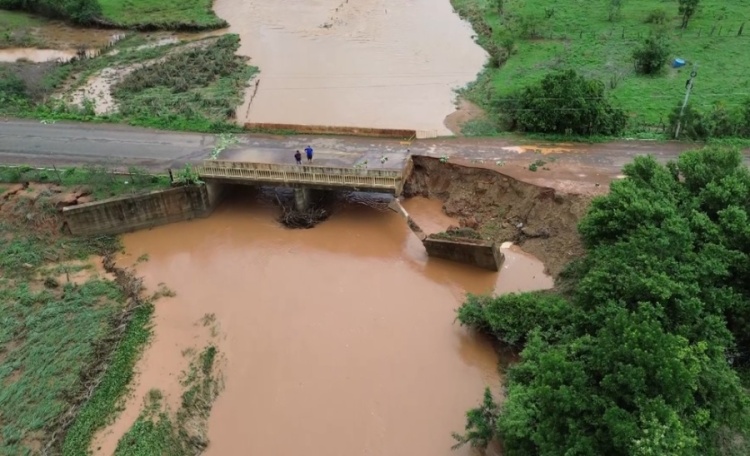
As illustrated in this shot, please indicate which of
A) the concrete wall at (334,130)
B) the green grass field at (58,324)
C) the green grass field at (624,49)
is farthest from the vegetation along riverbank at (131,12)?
the green grass field at (58,324)

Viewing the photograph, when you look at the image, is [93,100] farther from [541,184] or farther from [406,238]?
[541,184]

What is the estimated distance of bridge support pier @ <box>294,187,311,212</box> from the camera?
2659 centimetres

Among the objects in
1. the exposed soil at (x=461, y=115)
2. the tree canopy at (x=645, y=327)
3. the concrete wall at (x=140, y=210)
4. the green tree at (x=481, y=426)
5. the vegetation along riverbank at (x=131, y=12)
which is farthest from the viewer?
the vegetation along riverbank at (x=131, y=12)

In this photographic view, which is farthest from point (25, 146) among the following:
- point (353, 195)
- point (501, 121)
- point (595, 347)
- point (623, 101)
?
point (623, 101)

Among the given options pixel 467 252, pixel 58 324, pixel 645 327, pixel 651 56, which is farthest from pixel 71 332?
pixel 651 56

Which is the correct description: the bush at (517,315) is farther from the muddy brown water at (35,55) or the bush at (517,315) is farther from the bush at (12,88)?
the muddy brown water at (35,55)

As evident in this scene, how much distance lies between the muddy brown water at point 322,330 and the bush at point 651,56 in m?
20.1

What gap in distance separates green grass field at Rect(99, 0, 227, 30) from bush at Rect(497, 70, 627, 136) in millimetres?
31527

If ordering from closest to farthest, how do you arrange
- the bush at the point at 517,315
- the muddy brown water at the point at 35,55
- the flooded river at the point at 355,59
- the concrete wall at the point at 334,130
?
the bush at the point at 517,315
the concrete wall at the point at 334,130
the flooded river at the point at 355,59
the muddy brown water at the point at 35,55

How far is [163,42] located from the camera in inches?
1844

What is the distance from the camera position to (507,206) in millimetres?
26438

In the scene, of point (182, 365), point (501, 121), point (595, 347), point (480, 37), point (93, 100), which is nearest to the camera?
point (595, 347)

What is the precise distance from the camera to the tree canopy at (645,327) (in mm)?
13438

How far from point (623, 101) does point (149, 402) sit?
3030 cm
